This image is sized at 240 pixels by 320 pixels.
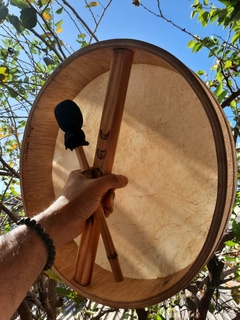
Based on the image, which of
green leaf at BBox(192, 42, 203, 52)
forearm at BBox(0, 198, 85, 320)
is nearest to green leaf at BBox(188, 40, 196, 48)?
green leaf at BBox(192, 42, 203, 52)

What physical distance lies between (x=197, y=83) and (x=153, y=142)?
31 cm

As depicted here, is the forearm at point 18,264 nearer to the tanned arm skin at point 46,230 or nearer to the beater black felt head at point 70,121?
the tanned arm skin at point 46,230

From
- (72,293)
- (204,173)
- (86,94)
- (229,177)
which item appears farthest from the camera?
(72,293)

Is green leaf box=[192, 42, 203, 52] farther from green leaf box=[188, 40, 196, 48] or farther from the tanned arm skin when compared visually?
the tanned arm skin

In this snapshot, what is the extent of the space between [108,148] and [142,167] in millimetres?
136

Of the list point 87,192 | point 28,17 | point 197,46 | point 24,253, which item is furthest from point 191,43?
point 24,253

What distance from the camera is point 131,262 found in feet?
3.02

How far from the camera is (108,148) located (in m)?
0.86

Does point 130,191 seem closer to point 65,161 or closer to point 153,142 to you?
point 153,142

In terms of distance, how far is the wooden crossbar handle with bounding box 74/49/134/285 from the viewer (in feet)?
2.74

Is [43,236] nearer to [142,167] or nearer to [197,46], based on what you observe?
[142,167]

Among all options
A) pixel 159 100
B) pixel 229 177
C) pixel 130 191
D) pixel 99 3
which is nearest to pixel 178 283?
pixel 229 177

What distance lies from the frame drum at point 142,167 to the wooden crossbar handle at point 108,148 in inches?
1.7

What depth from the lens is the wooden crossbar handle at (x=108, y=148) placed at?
83cm
